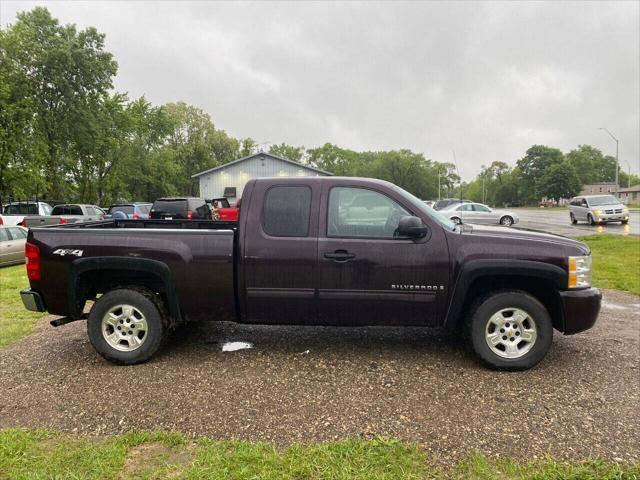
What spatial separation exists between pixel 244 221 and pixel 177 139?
6371 centimetres

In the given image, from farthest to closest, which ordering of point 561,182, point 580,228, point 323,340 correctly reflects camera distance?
point 561,182 → point 580,228 → point 323,340

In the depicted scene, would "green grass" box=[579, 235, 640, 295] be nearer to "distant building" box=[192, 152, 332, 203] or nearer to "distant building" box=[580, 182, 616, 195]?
"distant building" box=[192, 152, 332, 203]

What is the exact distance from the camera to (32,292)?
4184 mm

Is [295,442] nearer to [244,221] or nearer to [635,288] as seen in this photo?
[244,221]

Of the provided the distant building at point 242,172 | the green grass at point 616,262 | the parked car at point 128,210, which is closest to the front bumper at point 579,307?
the green grass at point 616,262

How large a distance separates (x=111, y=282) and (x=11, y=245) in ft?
30.2

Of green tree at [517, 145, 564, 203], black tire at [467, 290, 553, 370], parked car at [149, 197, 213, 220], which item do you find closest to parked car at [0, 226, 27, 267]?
parked car at [149, 197, 213, 220]

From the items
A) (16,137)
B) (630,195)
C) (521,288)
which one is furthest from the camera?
(630,195)

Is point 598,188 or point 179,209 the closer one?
point 179,209

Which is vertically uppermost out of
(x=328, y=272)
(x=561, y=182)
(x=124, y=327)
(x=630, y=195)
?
(x=561, y=182)

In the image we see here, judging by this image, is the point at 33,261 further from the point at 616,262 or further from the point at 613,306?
the point at 616,262

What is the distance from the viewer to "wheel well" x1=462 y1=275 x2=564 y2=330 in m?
4.00

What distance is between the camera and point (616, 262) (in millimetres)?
10359

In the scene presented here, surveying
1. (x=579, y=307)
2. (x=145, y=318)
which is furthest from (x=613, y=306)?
(x=145, y=318)
